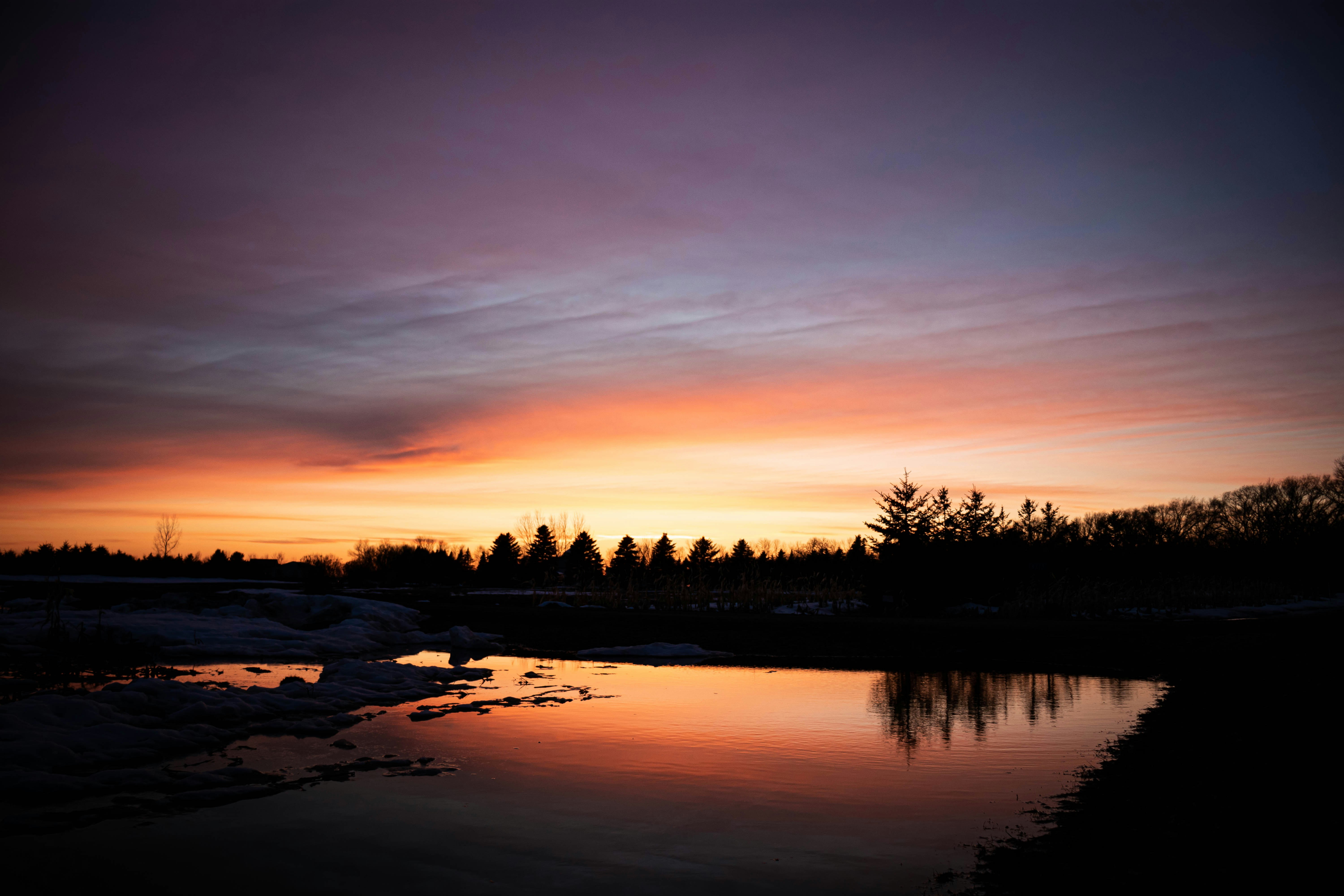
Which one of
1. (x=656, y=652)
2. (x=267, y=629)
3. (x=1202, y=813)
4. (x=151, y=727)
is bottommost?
(x=656, y=652)

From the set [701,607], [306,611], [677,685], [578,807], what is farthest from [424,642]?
[578,807]

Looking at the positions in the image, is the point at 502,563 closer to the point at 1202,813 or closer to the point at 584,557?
the point at 584,557

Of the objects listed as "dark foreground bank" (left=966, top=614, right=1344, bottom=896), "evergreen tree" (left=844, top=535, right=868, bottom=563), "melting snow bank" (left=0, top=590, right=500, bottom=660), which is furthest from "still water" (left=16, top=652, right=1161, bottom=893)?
"evergreen tree" (left=844, top=535, right=868, bottom=563)

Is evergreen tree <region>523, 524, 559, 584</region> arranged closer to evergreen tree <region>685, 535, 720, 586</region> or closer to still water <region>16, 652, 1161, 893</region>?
evergreen tree <region>685, 535, 720, 586</region>

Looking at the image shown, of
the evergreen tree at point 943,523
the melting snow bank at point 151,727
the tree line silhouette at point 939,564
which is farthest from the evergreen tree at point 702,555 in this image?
the melting snow bank at point 151,727

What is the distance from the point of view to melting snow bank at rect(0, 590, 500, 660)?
1791 centimetres

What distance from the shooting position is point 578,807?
660cm

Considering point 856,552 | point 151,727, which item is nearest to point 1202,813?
point 151,727

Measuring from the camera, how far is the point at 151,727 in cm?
919

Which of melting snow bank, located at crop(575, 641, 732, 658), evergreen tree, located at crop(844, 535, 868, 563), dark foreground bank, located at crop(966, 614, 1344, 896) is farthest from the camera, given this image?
evergreen tree, located at crop(844, 535, 868, 563)

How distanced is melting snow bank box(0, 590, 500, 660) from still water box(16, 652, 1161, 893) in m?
8.87

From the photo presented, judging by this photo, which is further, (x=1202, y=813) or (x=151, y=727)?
(x=151, y=727)

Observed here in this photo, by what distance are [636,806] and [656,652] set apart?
14435 millimetres

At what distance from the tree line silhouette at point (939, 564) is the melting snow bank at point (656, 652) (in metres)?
15.1
